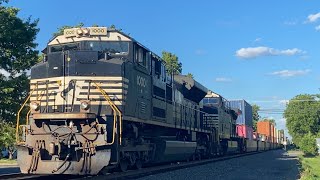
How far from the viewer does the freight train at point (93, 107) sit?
993 cm

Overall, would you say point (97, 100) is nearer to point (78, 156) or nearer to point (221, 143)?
point (78, 156)

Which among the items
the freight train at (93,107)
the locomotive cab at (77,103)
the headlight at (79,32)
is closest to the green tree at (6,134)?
the freight train at (93,107)

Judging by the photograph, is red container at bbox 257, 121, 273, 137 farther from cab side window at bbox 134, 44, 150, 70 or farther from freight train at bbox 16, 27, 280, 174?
cab side window at bbox 134, 44, 150, 70

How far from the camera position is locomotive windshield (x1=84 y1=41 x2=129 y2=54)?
1167 centimetres

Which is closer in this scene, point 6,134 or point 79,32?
point 79,32

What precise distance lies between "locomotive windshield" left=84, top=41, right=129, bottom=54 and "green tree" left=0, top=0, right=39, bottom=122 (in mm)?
11045

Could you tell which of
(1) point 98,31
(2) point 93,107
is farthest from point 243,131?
(2) point 93,107

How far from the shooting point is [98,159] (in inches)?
384

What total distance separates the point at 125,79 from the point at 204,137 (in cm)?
1206

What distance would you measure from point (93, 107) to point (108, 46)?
6.84 feet

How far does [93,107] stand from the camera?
1064 cm

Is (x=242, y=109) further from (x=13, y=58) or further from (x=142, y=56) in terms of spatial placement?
(x=142, y=56)

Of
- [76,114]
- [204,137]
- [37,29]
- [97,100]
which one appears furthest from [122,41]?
[37,29]

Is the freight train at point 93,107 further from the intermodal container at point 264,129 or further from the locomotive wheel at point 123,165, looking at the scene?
the intermodal container at point 264,129
